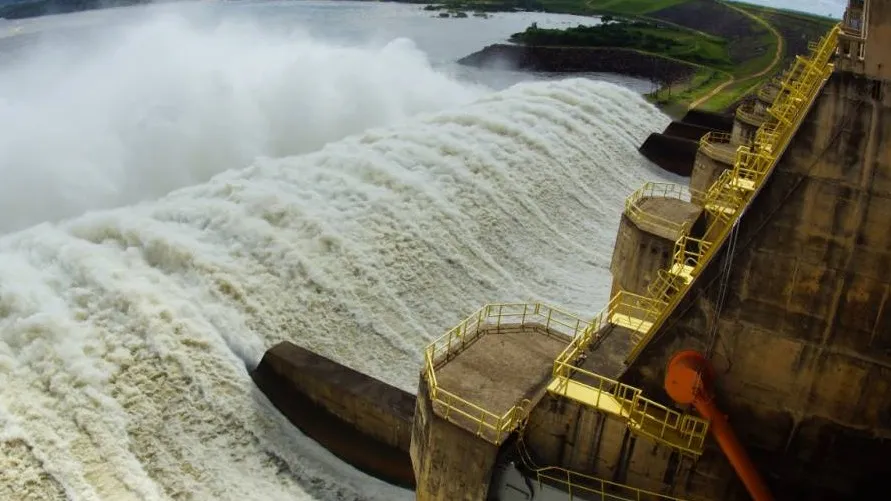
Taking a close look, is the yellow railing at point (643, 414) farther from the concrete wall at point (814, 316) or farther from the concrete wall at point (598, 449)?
the concrete wall at point (814, 316)

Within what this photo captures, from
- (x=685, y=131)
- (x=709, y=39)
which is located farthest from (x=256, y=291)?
(x=709, y=39)

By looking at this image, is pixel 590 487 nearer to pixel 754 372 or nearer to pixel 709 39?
pixel 754 372

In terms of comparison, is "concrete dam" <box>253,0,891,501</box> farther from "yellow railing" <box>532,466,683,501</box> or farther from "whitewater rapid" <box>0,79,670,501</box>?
"whitewater rapid" <box>0,79,670,501</box>

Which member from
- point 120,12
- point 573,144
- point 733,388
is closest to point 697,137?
point 573,144

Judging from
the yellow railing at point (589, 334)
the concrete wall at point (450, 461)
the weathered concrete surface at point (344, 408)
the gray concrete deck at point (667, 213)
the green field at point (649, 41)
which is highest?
the green field at point (649, 41)

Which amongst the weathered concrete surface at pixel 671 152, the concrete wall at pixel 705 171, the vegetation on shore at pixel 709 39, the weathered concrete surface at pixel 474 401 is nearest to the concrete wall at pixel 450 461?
the weathered concrete surface at pixel 474 401

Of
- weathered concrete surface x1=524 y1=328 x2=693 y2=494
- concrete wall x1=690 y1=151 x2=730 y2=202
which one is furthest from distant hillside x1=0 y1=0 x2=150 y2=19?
weathered concrete surface x1=524 y1=328 x2=693 y2=494
